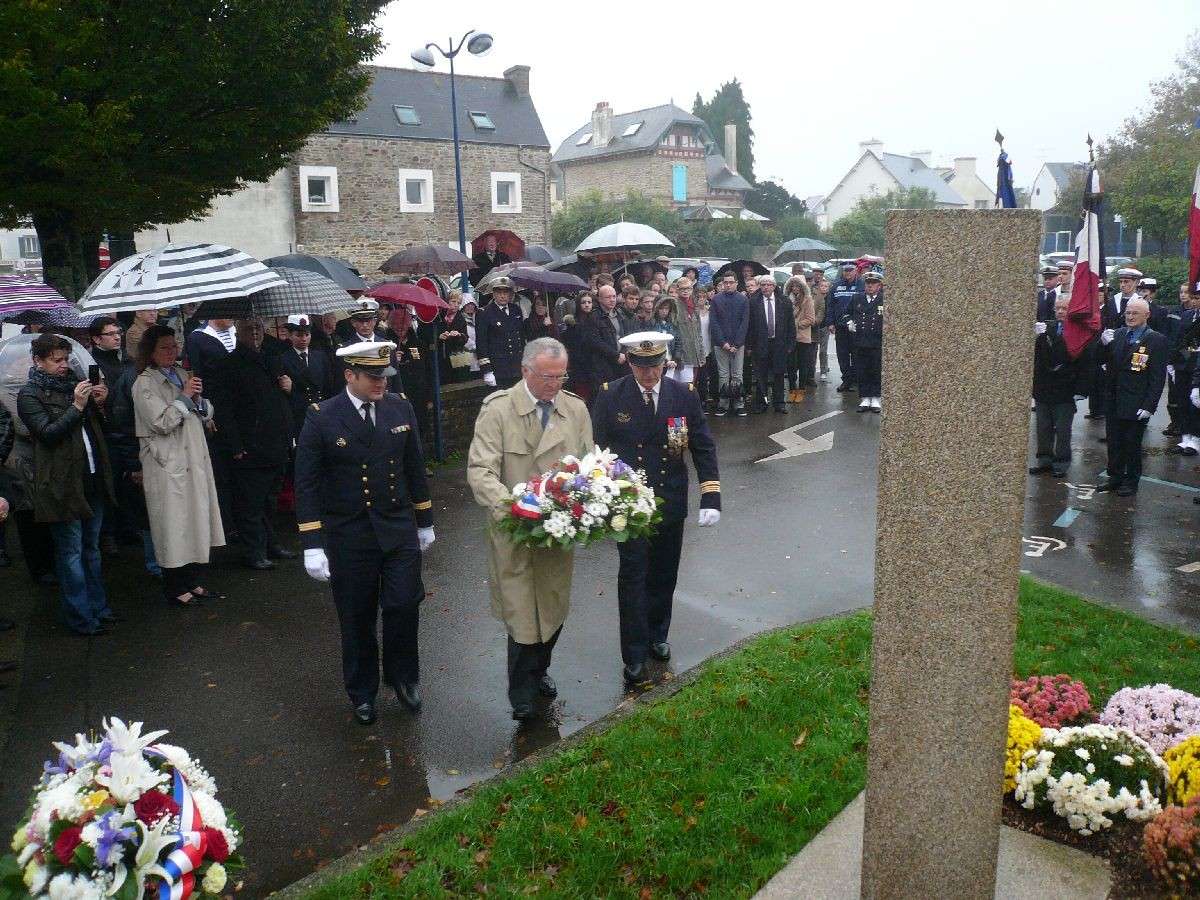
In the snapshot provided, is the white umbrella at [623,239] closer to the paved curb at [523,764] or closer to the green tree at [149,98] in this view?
the green tree at [149,98]

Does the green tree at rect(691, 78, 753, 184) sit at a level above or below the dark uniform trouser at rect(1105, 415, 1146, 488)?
above

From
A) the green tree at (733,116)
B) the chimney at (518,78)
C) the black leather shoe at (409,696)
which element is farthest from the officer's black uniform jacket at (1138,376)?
the green tree at (733,116)

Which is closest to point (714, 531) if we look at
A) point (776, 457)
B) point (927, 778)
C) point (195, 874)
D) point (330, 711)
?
point (776, 457)

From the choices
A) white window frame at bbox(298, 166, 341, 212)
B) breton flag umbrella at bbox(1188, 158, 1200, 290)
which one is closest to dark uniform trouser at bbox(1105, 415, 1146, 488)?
breton flag umbrella at bbox(1188, 158, 1200, 290)

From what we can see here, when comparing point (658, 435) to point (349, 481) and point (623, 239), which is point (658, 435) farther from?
point (623, 239)

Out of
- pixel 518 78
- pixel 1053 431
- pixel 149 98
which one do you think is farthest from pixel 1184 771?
pixel 518 78

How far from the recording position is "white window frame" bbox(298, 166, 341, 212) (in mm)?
39000

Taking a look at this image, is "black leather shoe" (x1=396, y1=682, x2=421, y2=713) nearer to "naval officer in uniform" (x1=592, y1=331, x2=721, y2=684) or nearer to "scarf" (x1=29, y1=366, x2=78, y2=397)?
"naval officer in uniform" (x1=592, y1=331, x2=721, y2=684)

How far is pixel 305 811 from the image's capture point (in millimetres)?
5316

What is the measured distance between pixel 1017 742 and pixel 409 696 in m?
3.61

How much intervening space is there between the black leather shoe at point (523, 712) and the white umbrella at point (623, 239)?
40.6ft

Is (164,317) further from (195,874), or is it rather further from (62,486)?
(195,874)

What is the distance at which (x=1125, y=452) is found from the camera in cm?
1141

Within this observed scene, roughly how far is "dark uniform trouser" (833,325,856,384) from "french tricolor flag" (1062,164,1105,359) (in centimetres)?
636
